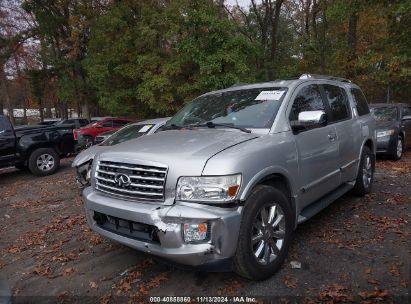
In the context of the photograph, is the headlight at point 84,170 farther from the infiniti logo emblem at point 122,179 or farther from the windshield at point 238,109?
the infiniti logo emblem at point 122,179

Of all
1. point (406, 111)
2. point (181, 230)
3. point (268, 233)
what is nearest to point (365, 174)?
point (268, 233)

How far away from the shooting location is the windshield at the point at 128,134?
Answer: 27.4ft

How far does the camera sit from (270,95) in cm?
437

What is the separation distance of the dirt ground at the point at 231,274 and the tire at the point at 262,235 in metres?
0.20

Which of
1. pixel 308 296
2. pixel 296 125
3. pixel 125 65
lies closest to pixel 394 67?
pixel 296 125

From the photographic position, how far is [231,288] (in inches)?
138

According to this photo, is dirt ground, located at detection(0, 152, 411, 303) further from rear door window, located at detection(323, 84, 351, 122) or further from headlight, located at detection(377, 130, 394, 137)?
headlight, located at detection(377, 130, 394, 137)

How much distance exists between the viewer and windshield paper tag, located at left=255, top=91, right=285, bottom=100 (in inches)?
169

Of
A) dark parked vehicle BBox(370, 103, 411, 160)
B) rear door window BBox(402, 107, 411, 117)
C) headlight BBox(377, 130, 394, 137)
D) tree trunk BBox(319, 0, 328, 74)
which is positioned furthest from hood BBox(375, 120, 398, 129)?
tree trunk BBox(319, 0, 328, 74)

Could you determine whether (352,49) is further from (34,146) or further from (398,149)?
(34,146)

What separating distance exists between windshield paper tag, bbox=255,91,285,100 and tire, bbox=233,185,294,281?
46.5 inches

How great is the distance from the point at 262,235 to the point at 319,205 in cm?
141

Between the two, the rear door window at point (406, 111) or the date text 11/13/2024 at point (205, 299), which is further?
the rear door window at point (406, 111)

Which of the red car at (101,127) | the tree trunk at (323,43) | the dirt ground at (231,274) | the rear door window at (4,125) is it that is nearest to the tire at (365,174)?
the dirt ground at (231,274)
